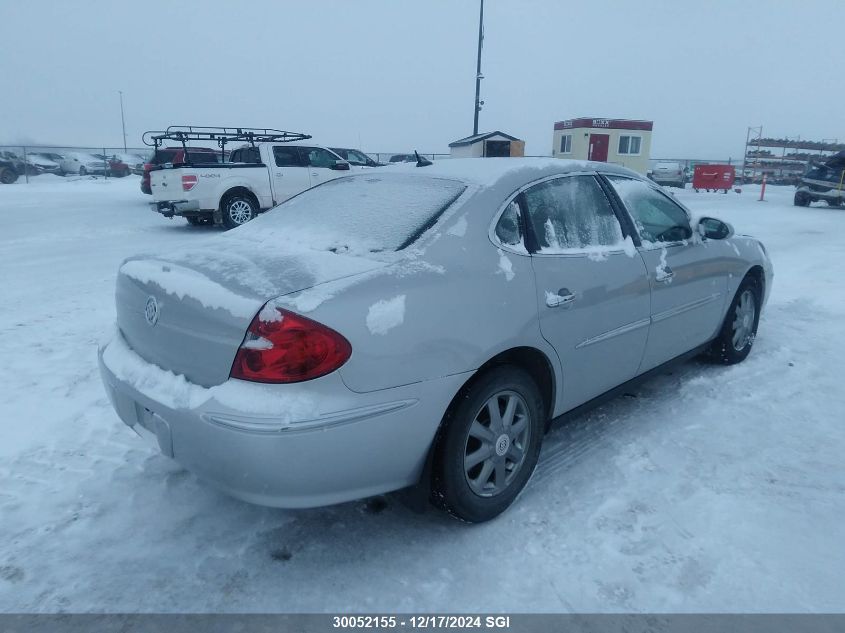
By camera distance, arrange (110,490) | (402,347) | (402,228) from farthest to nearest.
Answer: (110,490) → (402,228) → (402,347)

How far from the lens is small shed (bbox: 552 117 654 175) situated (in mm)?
30859

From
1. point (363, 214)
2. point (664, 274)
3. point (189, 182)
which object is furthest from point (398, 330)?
point (189, 182)

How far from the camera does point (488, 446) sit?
2.65 meters

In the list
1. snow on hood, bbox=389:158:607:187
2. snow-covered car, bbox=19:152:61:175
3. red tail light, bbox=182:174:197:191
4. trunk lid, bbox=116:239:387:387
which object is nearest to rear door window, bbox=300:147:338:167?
red tail light, bbox=182:174:197:191

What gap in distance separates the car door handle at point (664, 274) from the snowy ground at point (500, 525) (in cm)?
89

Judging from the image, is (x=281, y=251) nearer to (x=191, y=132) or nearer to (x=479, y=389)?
(x=479, y=389)

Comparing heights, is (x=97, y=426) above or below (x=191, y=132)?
below

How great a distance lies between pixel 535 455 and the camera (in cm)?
292

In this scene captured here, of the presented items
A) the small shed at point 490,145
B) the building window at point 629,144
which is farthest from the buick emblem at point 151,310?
the building window at point 629,144

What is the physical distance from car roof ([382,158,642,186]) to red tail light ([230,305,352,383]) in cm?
120

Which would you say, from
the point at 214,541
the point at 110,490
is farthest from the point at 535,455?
the point at 110,490

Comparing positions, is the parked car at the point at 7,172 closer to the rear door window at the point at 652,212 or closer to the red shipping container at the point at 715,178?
the rear door window at the point at 652,212

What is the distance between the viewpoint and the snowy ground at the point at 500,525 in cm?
229

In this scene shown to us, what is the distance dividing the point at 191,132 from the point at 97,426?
10.5 meters
